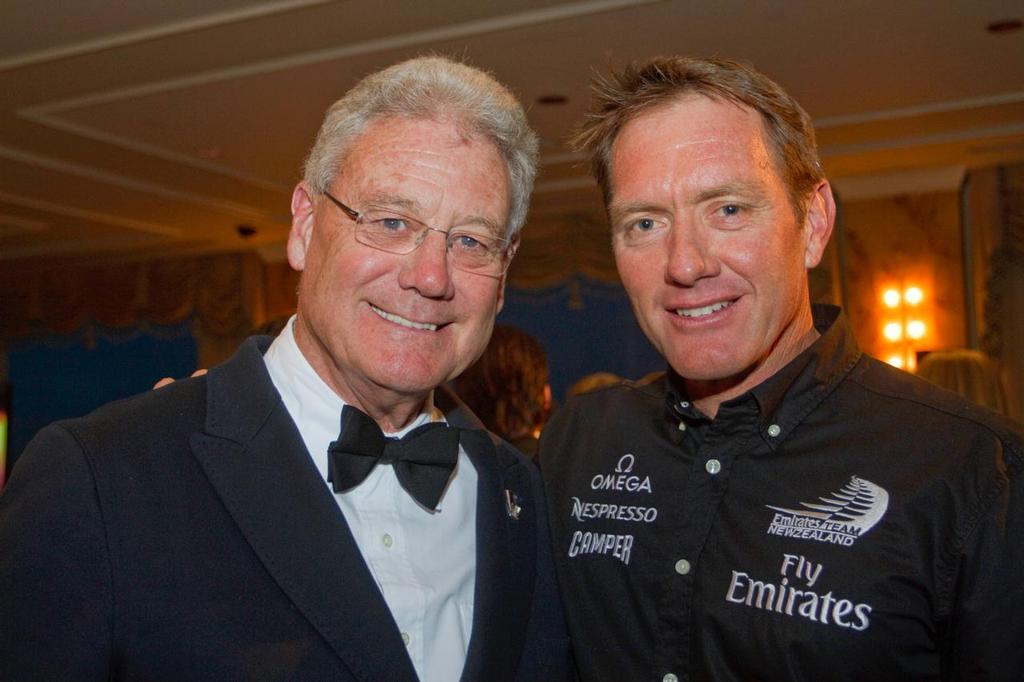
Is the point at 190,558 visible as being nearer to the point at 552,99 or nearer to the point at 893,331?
the point at 552,99

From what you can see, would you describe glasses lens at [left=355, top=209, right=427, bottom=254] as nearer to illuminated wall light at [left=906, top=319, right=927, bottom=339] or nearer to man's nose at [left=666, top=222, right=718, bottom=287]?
man's nose at [left=666, top=222, right=718, bottom=287]

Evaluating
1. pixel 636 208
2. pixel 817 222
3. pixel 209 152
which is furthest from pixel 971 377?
pixel 209 152

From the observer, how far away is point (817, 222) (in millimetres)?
1860

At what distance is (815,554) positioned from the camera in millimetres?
1580

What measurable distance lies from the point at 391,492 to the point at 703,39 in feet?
13.2

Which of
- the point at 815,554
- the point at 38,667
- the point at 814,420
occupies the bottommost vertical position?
the point at 38,667

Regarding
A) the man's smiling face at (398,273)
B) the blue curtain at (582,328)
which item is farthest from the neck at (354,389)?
the blue curtain at (582,328)

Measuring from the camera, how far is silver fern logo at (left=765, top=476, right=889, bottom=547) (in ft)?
5.17

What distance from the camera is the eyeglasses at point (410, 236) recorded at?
1.63m

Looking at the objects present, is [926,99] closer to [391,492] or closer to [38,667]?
[391,492]

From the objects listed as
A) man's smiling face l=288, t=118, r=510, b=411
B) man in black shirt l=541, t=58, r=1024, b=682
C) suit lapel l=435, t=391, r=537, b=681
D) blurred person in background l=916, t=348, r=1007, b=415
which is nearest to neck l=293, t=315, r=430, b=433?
man's smiling face l=288, t=118, r=510, b=411

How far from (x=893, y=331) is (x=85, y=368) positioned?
29.0 ft

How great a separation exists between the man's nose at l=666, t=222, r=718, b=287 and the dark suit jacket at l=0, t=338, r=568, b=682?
66 centimetres

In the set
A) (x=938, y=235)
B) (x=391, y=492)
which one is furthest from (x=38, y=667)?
(x=938, y=235)
